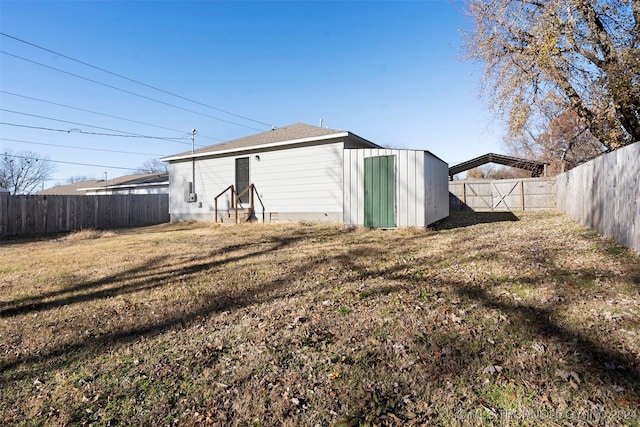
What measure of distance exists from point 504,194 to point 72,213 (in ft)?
70.9

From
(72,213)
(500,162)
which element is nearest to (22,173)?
(72,213)

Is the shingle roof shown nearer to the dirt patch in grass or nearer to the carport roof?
the dirt patch in grass

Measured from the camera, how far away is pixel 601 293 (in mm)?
3496

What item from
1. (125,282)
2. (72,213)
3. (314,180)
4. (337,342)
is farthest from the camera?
(72,213)

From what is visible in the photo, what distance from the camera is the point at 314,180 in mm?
11438

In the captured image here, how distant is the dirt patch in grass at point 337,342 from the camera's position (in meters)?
2.12

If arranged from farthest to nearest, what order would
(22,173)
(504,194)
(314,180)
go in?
(22,173), (504,194), (314,180)

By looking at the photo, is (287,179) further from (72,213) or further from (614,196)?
(72,213)

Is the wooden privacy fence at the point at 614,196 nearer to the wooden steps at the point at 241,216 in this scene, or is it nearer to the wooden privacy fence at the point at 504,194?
the wooden privacy fence at the point at 504,194

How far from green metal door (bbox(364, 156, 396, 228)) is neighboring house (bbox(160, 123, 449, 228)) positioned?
0.03 meters

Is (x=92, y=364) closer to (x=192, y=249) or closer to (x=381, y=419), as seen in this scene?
(x=381, y=419)

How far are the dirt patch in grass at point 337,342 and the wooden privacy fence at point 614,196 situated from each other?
0.41 metres

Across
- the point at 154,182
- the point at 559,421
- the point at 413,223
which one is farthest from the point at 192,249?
the point at 154,182

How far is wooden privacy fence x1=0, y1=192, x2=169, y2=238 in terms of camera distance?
42.4 feet
